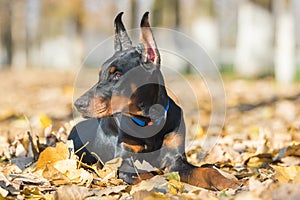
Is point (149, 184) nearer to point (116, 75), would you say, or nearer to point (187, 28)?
point (116, 75)

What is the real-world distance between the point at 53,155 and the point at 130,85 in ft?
2.04

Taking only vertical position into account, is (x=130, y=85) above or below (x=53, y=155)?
above

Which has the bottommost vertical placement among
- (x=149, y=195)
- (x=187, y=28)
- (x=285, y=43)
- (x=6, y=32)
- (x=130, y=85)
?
(x=6, y=32)

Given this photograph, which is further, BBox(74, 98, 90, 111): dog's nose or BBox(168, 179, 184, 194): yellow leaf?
BBox(74, 98, 90, 111): dog's nose

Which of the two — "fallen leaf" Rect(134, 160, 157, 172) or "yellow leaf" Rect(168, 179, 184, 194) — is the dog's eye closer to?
"fallen leaf" Rect(134, 160, 157, 172)

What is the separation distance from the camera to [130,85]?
10.7ft

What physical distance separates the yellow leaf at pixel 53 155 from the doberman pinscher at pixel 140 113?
0.27 m

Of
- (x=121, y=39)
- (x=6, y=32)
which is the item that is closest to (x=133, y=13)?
(x=121, y=39)

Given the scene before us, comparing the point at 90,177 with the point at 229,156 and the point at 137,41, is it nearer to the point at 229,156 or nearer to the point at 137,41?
the point at 137,41

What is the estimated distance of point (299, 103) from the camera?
9.57 metres

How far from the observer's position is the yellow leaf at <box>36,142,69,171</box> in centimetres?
330

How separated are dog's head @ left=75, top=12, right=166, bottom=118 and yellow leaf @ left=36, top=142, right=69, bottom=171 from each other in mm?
267

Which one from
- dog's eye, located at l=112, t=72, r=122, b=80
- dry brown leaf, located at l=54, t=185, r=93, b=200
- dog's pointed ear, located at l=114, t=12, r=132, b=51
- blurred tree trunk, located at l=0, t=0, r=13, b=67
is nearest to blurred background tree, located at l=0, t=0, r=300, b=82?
blurred tree trunk, located at l=0, t=0, r=13, b=67

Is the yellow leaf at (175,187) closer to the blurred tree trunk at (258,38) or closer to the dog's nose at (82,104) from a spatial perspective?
the dog's nose at (82,104)
